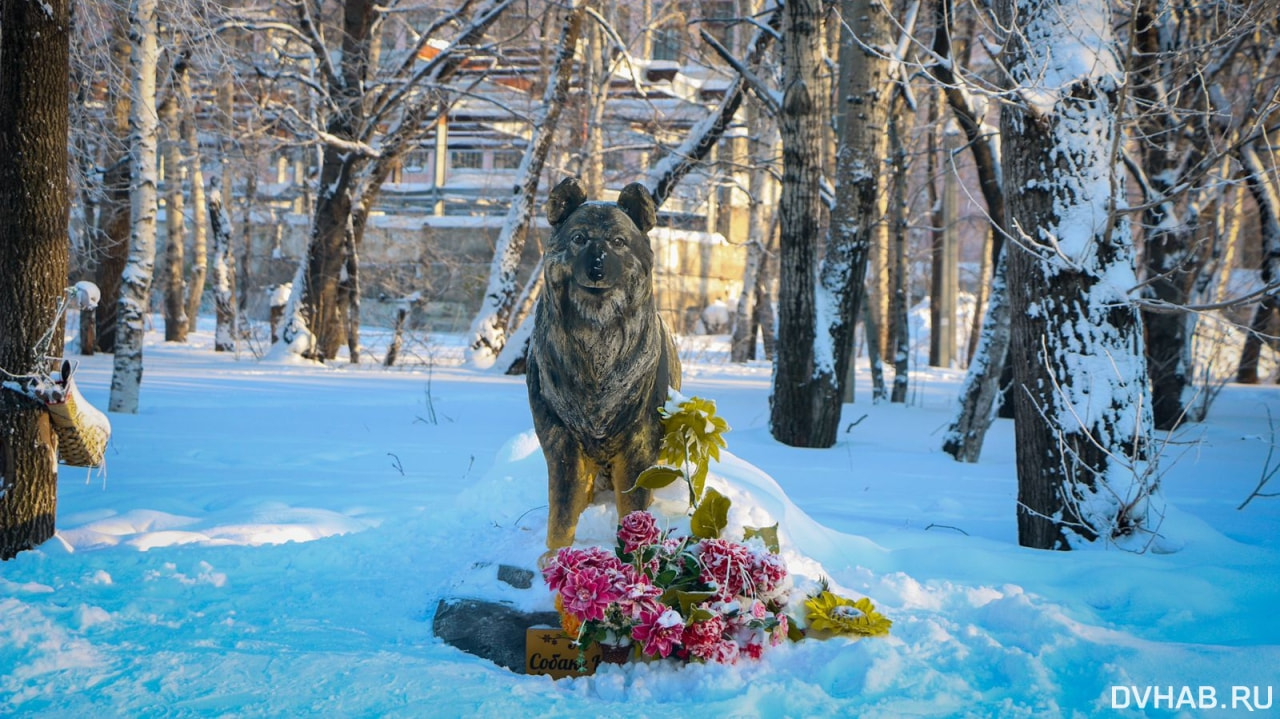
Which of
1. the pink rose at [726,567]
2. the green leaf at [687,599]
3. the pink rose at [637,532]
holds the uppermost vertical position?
the pink rose at [637,532]

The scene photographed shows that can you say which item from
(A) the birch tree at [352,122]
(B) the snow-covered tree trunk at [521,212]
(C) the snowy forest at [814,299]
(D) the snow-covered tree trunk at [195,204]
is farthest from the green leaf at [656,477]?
(D) the snow-covered tree trunk at [195,204]

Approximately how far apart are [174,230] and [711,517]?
1861cm

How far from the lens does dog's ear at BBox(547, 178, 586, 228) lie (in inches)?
157

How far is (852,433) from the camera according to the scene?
409 inches

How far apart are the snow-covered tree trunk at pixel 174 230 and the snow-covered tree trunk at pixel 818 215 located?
973 cm

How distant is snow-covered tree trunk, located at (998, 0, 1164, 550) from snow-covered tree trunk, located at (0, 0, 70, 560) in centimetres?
478

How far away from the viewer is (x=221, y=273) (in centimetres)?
1814

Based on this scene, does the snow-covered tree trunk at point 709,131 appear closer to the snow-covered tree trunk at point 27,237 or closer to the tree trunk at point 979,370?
the tree trunk at point 979,370

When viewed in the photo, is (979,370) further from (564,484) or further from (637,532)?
(637,532)

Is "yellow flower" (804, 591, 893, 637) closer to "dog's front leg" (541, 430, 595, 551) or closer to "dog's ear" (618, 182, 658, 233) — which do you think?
"dog's front leg" (541, 430, 595, 551)

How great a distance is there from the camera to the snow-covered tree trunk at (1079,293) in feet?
16.3

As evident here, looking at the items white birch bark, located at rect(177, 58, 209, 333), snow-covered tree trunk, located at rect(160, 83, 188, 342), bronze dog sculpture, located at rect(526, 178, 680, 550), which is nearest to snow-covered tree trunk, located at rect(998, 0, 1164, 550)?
bronze dog sculpture, located at rect(526, 178, 680, 550)

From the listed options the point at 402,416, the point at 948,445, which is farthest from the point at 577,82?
the point at 948,445

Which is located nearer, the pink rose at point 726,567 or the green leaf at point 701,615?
the green leaf at point 701,615
